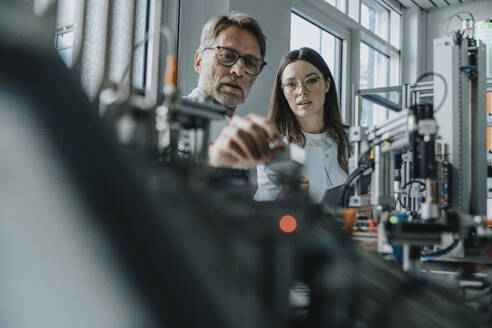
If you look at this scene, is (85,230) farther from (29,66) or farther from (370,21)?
(370,21)

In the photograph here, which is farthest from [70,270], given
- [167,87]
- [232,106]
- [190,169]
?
[232,106]

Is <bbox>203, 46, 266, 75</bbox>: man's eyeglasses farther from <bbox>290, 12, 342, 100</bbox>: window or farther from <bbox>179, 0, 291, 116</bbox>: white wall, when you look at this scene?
<bbox>290, 12, 342, 100</bbox>: window

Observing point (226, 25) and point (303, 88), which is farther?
point (303, 88)

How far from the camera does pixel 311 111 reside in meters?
2.13

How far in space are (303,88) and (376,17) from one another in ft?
11.1

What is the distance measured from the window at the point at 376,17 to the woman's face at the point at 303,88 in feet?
9.54

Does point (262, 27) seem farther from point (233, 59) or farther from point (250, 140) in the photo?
point (250, 140)

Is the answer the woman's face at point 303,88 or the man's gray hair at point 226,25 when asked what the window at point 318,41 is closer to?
the woman's face at point 303,88

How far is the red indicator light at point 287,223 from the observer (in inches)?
19.0

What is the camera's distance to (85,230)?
44 cm

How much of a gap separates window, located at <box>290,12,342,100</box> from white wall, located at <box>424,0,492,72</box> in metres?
1.39

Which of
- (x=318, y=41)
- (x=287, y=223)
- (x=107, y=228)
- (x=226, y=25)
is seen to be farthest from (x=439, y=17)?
(x=107, y=228)

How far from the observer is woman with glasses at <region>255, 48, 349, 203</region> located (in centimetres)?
202

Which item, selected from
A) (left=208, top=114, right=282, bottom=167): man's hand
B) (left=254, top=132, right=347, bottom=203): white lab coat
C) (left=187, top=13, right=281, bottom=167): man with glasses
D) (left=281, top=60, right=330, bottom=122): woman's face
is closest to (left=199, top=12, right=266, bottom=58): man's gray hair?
Result: (left=187, top=13, right=281, bottom=167): man with glasses
